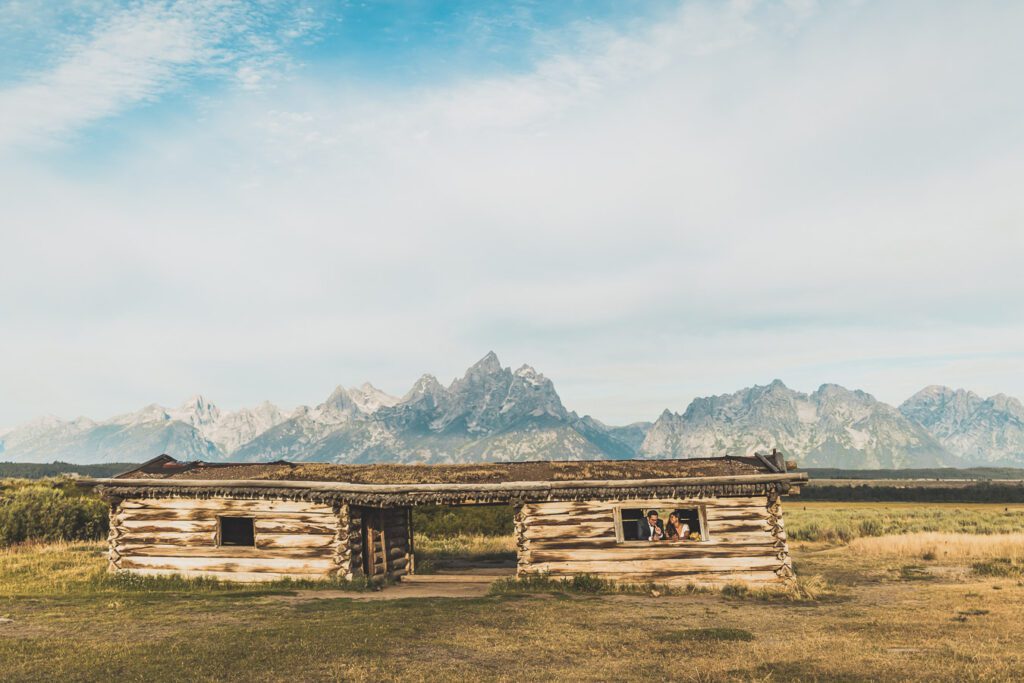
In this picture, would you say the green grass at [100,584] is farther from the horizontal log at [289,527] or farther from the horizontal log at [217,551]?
the horizontal log at [289,527]

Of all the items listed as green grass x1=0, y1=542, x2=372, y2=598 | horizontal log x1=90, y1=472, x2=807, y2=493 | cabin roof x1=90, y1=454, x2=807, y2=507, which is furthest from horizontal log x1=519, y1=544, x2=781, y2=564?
green grass x1=0, y1=542, x2=372, y2=598

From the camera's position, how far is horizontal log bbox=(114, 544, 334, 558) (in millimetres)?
18984

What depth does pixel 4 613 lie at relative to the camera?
14.7 metres

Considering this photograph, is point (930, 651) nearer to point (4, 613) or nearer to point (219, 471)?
point (4, 613)

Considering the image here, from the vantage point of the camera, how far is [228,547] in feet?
64.2

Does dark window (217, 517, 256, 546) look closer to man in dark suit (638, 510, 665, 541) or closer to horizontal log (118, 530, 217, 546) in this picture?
horizontal log (118, 530, 217, 546)

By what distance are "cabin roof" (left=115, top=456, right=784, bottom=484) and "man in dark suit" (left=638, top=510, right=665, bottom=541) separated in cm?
107

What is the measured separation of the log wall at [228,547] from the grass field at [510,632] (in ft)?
2.22

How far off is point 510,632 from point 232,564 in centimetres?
986

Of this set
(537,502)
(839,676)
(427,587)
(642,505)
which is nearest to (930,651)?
(839,676)

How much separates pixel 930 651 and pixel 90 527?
30.0m

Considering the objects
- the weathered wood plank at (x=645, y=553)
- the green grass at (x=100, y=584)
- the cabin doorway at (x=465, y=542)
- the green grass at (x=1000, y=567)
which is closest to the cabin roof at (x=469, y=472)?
the cabin doorway at (x=465, y=542)

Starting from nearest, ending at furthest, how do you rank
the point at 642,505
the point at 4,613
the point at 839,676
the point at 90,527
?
the point at 839,676
the point at 4,613
the point at 642,505
the point at 90,527

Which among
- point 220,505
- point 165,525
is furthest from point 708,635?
point 165,525
